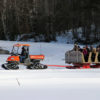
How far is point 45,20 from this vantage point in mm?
40344

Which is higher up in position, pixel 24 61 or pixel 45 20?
pixel 45 20

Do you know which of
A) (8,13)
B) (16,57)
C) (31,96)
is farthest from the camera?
(8,13)

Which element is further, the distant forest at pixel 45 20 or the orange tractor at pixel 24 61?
the distant forest at pixel 45 20

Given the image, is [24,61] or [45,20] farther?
[45,20]

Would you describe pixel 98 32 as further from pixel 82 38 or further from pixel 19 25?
pixel 19 25

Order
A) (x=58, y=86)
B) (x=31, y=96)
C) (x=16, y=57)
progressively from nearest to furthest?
(x=31, y=96), (x=58, y=86), (x=16, y=57)

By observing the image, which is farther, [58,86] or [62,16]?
[62,16]

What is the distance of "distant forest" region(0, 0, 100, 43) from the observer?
38.8m

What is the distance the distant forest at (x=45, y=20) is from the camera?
3878 cm

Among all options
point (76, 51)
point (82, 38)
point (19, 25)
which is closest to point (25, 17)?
point (19, 25)

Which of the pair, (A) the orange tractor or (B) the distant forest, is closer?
(A) the orange tractor

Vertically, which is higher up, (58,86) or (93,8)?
(93,8)

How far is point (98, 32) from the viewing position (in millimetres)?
38469

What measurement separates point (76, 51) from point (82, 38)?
72.4 feet
